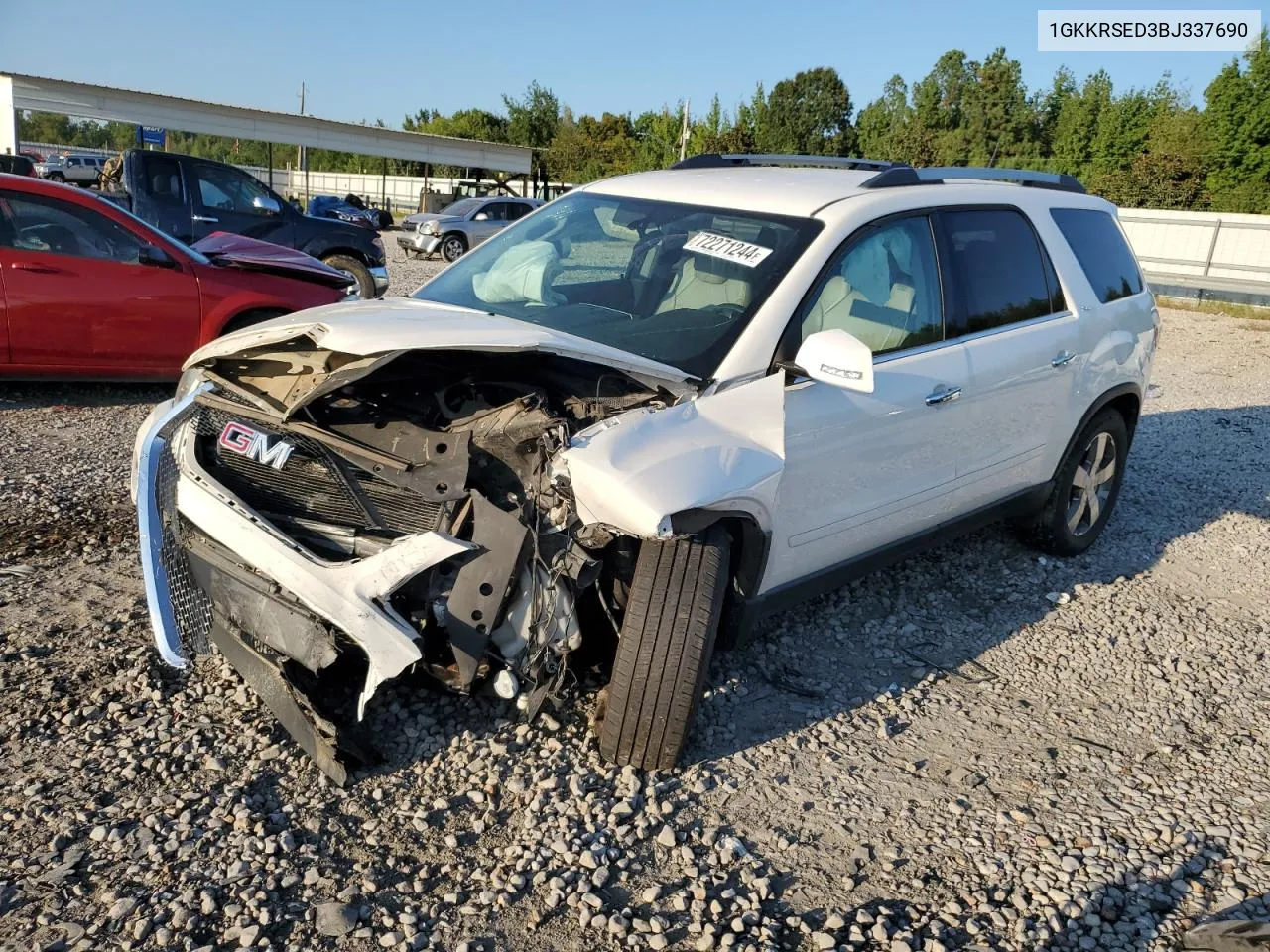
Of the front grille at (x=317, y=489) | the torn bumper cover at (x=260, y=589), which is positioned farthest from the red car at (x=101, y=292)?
the front grille at (x=317, y=489)

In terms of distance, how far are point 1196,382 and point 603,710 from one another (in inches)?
426

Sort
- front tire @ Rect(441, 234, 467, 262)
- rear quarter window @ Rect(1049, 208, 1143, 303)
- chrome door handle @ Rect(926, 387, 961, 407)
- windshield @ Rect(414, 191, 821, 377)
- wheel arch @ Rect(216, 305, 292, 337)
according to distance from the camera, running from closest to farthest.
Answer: windshield @ Rect(414, 191, 821, 377)
chrome door handle @ Rect(926, 387, 961, 407)
rear quarter window @ Rect(1049, 208, 1143, 303)
wheel arch @ Rect(216, 305, 292, 337)
front tire @ Rect(441, 234, 467, 262)

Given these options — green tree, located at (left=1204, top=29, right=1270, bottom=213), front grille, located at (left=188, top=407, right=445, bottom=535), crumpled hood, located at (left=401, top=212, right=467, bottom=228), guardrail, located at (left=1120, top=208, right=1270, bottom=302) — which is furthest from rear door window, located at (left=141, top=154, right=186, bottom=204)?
green tree, located at (left=1204, top=29, right=1270, bottom=213)

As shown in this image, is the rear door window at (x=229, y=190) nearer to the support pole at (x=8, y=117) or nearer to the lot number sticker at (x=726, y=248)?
the lot number sticker at (x=726, y=248)

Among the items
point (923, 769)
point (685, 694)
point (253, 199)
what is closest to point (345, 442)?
point (685, 694)

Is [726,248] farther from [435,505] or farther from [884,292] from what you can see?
[435,505]

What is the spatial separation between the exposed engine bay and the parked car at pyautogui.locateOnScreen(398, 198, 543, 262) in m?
19.2

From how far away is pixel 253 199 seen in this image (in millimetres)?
12672

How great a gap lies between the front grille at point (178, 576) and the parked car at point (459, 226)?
19325 millimetres

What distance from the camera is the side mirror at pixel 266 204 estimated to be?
12672 mm

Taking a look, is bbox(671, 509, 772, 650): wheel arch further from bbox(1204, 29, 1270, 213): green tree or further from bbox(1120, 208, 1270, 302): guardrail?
bbox(1204, 29, 1270, 213): green tree

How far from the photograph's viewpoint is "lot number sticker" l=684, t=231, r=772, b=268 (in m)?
3.73

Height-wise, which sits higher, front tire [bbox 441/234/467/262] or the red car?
the red car

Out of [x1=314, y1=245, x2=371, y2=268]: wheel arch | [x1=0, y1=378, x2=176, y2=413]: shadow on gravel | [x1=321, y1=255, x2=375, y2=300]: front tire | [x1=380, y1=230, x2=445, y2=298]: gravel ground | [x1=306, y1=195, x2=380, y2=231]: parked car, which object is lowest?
[x1=380, y1=230, x2=445, y2=298]: gravel ground
